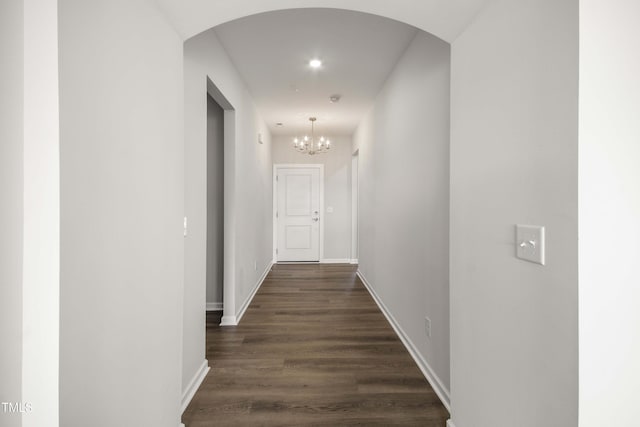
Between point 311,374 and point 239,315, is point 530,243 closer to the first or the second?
point 311,374

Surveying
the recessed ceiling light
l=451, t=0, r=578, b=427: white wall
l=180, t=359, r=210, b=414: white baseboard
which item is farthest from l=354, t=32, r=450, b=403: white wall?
l=180, t=359, r=210, b=414: white baseboard

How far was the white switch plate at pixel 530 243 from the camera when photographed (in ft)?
3.31

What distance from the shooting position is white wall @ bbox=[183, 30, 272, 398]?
212 cm

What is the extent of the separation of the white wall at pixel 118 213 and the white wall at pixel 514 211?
139 cm

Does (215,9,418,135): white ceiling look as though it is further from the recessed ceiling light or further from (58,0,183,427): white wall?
(58,0,183,427): white wall

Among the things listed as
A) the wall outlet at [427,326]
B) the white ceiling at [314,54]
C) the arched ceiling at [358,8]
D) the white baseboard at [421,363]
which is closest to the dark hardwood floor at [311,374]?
the white baseboard at [421,363]

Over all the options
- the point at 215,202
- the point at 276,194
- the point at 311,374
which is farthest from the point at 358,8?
the point at 276,194

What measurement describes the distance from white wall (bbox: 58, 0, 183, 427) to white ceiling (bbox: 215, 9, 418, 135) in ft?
4.14

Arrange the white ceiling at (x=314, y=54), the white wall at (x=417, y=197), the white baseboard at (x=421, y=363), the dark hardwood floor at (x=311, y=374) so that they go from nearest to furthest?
1. the dark hardwood floor at (x=311, y=374)
2. the white baseboard at (x=421, y=363)
3. the white wall at (x=417, y=197)
4. the white ceiling at (x=314, y=54)

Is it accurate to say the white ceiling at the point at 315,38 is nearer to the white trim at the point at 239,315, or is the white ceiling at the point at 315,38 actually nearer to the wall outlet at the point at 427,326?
the wall outlet at the point at 427,326

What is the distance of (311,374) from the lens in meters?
2.30

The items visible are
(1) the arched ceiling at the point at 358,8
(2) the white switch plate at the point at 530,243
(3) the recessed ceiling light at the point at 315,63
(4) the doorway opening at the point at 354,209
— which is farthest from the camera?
(4) the doorway opening at the point at 354,209

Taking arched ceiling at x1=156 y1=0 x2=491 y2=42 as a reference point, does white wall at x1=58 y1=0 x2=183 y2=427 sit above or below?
below
